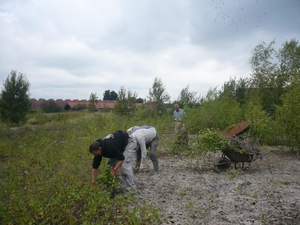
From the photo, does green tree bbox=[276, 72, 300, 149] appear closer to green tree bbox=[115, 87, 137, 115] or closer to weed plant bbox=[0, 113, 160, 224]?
weed plant bbox=[0, 113, 160, 224]

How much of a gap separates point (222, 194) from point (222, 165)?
2173 millimetres

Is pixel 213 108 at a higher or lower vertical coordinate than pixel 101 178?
higher

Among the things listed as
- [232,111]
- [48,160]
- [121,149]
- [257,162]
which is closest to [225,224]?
[121,149]

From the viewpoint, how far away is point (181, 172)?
308 inches

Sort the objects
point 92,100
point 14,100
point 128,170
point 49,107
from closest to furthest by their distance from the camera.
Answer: point 128,170, point 14,100, point 92,100, point 49,107

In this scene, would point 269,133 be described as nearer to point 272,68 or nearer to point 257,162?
point 257,162

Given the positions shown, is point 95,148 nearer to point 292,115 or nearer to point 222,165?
point 222,165

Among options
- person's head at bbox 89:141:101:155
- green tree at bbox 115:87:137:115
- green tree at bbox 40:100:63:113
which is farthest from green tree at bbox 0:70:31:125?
person's head at bbox 89:141:101:155

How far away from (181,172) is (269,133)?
5.80 metres

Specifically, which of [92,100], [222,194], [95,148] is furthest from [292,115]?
[92,100]

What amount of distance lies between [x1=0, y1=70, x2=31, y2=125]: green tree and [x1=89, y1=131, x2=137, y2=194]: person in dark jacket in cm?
1889

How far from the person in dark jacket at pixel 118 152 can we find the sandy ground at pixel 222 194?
46cm

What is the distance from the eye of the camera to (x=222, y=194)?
234 inches

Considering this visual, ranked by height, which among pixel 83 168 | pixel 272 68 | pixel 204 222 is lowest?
pixel 204 222
